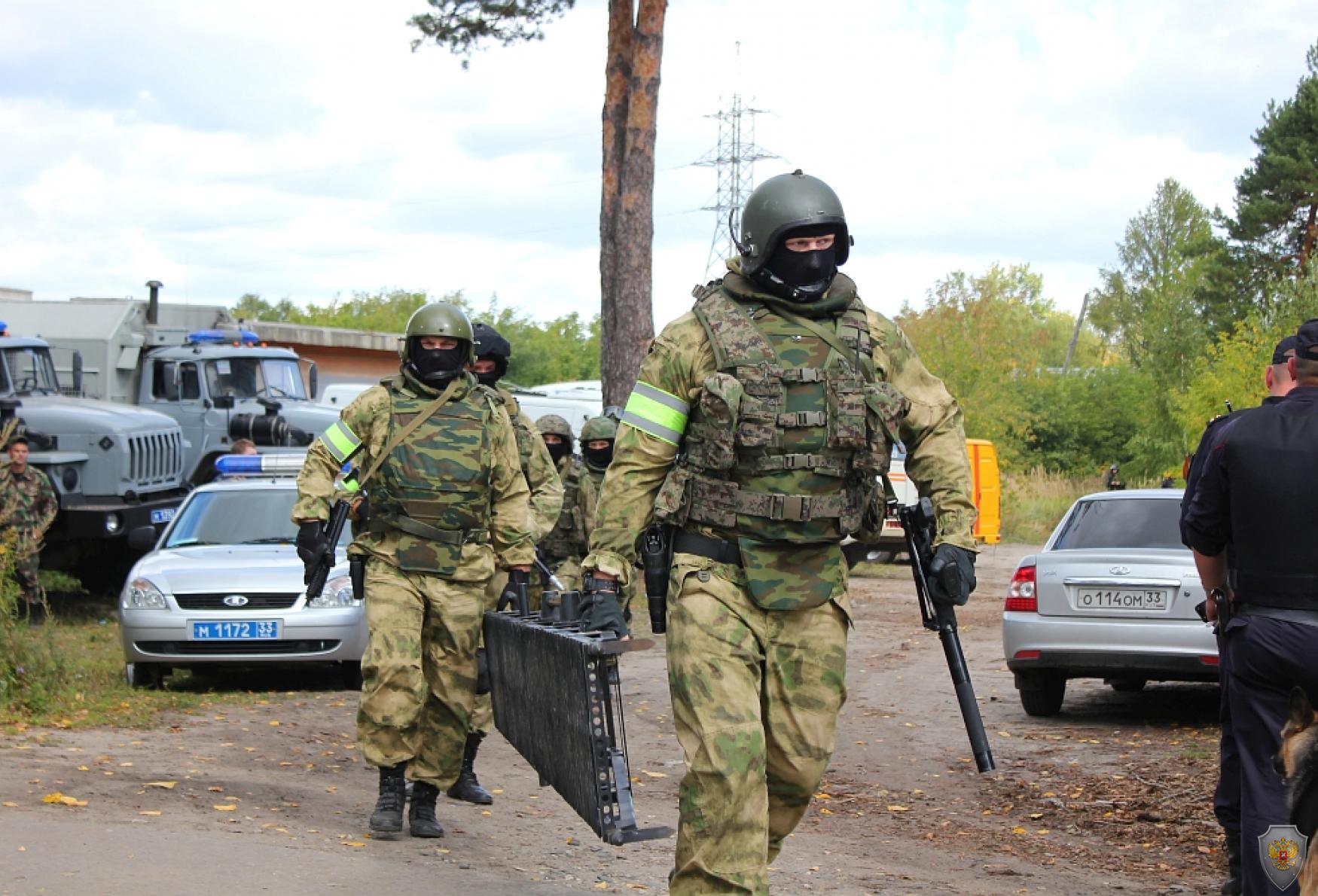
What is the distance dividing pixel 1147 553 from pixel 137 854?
22.3ft

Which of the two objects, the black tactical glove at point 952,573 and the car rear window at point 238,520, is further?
the car rear window at point 238,520

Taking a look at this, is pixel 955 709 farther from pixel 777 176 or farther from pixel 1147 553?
pixel 777 176

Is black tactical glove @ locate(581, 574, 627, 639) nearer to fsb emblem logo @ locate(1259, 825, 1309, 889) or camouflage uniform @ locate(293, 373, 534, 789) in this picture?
fsb emblem logo @ locate(1259, 825, 1309, 889)

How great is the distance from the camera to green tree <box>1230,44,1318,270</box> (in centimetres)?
4253

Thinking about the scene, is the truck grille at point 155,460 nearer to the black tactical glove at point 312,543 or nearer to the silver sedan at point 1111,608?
the silver sedan at point 1111,608

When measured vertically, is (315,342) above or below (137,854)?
above

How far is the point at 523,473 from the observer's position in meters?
7.88

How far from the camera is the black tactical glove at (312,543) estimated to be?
23.9 feet

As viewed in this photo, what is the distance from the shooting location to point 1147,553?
10.8m

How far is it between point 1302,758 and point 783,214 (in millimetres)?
2121

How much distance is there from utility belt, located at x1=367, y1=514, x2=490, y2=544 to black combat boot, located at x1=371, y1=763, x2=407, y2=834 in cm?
95

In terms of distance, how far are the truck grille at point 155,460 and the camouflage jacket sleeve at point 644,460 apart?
1366 centimetres

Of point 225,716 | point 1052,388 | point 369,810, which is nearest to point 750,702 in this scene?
point 369,810

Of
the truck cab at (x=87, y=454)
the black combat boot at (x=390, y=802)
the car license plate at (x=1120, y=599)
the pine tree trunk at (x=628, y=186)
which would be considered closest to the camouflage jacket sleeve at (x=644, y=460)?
the black combat boot at (x=390, y=802)
